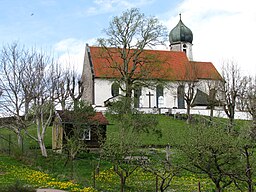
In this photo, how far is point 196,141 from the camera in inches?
435

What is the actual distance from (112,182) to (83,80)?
45269 mm

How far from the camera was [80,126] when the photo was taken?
88.1ft

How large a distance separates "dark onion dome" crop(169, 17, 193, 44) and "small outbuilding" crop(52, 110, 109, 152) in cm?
4449

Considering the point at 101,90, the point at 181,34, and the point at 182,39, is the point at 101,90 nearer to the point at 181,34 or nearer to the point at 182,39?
the point at 182,39

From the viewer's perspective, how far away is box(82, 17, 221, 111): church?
194 ft

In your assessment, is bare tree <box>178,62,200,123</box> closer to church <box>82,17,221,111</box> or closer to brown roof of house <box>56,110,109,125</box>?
church <box>82,17,221,111</box>

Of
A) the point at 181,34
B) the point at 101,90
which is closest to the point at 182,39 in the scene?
the point at 181,34

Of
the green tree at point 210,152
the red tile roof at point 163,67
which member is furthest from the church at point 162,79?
the green tree at point 210,152

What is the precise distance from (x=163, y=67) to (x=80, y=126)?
3706 centimetres

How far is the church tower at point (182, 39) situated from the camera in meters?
75.6

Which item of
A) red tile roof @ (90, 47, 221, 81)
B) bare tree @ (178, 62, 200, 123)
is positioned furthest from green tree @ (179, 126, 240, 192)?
bare tree @ (178, 62, 200, 123)

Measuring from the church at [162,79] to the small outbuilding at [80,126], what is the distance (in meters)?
21.5

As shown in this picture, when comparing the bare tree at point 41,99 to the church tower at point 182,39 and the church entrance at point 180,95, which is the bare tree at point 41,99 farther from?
the church tower at point 182,39

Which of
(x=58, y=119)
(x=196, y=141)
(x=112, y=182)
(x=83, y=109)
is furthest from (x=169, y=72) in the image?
(x=196, y=141)
